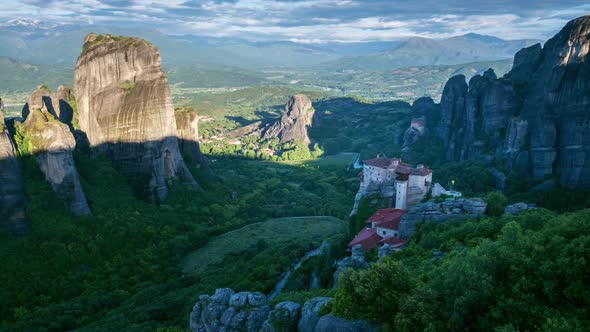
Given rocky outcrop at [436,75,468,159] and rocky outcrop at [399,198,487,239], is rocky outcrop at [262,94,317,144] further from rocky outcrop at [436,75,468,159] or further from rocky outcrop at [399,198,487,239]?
rocky outcrop at [399,198,487,239]

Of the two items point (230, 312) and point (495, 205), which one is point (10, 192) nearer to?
point (230, 312)

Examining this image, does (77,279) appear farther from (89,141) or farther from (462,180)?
(462,180)

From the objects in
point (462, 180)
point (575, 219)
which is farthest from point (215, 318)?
point (462, 180)

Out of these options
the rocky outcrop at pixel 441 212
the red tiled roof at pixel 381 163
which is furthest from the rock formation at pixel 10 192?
the red tiled roof at pixel 381 163

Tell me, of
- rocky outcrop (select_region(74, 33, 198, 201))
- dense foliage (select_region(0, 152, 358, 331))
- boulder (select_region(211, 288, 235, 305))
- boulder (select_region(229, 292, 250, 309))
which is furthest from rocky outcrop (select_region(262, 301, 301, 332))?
rocky outcrop (select_region(74, 33, 198, 201))

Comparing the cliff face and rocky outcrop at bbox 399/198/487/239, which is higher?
the cliff face
